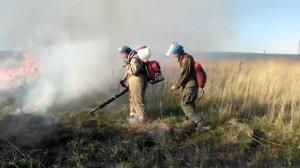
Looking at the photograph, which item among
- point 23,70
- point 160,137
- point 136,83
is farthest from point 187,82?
point 23,70

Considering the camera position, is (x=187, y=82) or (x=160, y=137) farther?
(x=187, y=82)

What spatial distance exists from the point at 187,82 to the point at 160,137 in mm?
1459

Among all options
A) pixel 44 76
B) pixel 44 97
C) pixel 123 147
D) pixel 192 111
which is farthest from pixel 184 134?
pixel 44 76

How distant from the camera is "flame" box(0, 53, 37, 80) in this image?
14.3m

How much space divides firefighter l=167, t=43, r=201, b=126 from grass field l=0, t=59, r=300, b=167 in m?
0.35

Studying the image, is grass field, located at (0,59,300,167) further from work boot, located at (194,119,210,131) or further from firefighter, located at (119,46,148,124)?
firefighter, located at (119,46,148,124)

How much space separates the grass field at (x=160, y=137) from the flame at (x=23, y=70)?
2291mm

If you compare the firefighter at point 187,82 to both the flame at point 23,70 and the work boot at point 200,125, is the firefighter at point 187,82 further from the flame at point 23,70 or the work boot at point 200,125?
the flame at point 23,70

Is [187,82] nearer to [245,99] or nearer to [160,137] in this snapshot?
[160,137]

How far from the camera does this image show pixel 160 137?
10.4 meters

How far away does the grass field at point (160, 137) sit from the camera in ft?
30.6

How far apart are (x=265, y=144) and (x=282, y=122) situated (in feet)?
3.57

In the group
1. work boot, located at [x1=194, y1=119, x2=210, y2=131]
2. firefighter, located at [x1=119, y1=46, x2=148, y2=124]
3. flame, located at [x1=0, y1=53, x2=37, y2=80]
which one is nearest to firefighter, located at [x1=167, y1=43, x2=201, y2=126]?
work boot, located at [x1=194, y1=119, x2=210, y2=131]

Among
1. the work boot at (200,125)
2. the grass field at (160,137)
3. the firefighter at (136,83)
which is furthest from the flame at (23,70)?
the work boot at (200,125)
